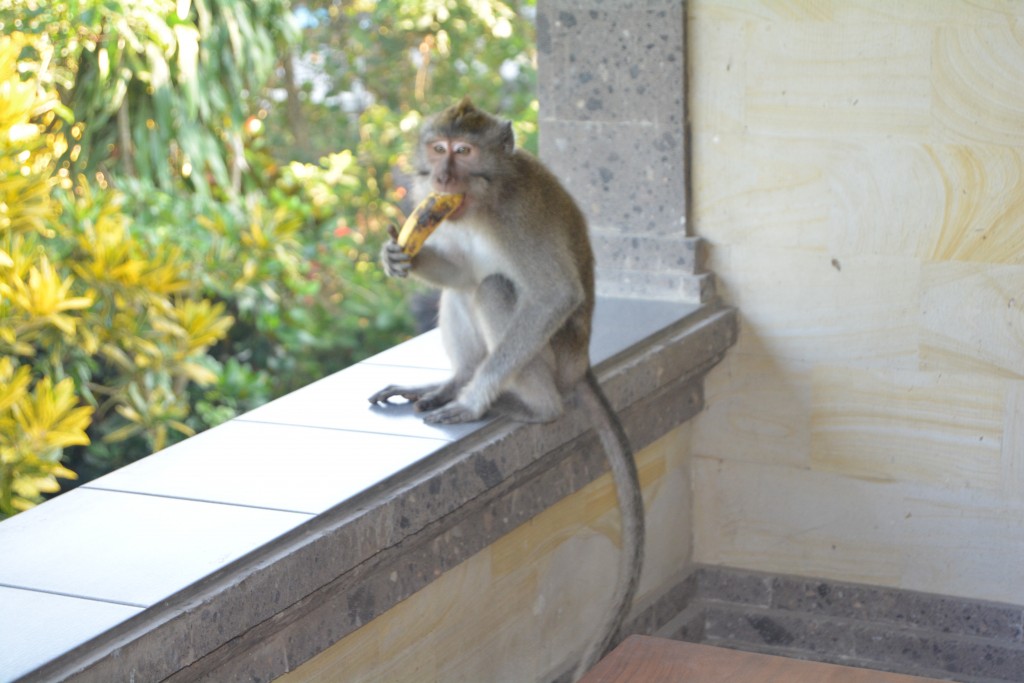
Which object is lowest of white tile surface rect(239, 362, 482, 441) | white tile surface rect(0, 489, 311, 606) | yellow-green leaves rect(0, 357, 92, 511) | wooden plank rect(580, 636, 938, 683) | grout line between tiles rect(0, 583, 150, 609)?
yellow-green leaves rect(0, 357, 92, 511)

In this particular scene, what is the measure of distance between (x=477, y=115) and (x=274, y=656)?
124 centimetres

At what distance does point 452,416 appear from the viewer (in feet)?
9.98

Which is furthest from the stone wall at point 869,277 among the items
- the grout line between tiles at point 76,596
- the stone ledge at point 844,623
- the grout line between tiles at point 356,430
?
the grout line between tiles at point 76,596

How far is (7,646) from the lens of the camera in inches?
75.2

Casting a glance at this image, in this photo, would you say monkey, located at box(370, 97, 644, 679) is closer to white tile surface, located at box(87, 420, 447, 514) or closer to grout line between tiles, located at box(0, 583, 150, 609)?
white tile surface, located at box(87, 420, 447, 514)

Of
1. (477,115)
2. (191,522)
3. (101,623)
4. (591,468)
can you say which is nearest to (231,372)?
(591,468)

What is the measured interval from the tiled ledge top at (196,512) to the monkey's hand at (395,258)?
320mm

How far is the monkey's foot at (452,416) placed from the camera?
9.93 feet

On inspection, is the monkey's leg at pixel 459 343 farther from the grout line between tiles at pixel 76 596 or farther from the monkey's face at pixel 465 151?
the grout line between tiles at pixel 76 596

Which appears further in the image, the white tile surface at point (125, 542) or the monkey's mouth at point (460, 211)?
the monkey's mouth at point (460, 211)

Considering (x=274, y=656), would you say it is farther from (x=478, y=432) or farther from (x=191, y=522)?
(x=478, y=432)

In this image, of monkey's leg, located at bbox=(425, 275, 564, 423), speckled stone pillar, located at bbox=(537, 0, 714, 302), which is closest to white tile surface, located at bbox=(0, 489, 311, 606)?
monkey's leg, located at bbox=(425, 275, 564, 423)

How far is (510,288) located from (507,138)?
35 centimetres

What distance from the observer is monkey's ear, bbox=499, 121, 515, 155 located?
9.84 feet
